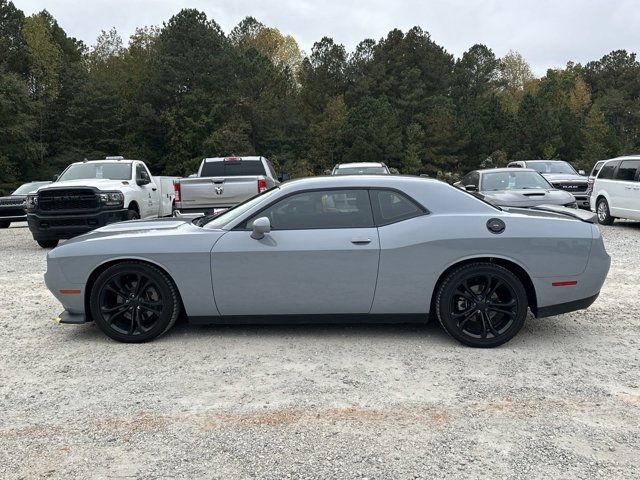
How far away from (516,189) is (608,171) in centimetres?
369

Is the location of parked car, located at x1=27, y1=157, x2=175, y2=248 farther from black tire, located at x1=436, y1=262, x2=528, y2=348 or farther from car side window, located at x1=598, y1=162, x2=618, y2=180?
car side window, located at x1=598, y1=162, x2=618, y2=180

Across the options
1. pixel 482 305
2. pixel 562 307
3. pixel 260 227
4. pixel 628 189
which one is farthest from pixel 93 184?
pixel 628 189

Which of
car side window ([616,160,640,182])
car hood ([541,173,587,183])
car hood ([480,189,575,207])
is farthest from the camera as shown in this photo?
car hood ([541,173,587,183])

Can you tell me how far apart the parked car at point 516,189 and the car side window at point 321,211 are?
6.48m

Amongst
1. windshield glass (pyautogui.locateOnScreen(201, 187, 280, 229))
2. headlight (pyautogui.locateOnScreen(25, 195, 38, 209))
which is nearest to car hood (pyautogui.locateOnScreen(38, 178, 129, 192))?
headlight (pyautogui.locateOnScreen(25, 195, 38, 209))

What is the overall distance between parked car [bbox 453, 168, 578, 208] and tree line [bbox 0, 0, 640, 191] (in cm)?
3974

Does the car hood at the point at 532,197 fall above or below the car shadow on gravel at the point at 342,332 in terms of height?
above

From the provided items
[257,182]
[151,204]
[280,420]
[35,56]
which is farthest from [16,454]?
[35,56]

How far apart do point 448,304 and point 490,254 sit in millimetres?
→ 553

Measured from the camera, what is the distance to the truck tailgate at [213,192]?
34.9 feet

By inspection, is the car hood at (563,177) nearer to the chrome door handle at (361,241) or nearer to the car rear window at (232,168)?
the car rear window at (232,168)

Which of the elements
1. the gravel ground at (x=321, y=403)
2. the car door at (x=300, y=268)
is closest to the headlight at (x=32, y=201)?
the gravel ground at (x=321, y=403)

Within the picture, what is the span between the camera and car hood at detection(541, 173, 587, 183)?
17.4m

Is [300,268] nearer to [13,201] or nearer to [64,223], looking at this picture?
[64,223]
